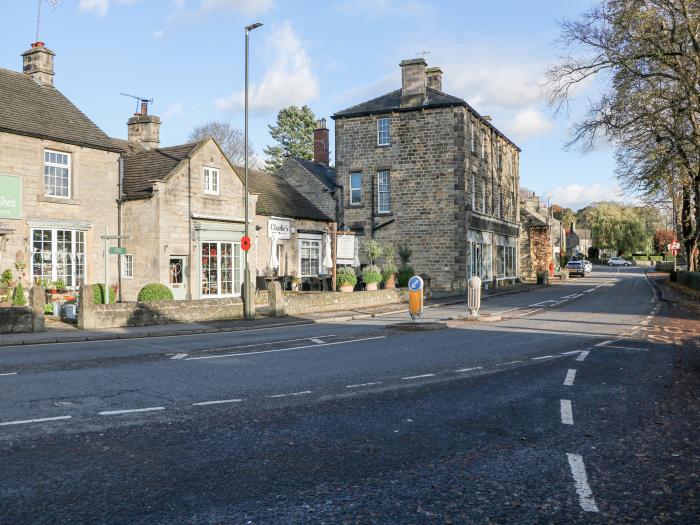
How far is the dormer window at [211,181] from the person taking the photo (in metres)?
26.6

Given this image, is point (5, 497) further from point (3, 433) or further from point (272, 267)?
point (272, 267)

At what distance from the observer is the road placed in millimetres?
4410

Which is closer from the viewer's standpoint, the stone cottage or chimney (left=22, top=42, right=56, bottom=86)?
the stone cottage

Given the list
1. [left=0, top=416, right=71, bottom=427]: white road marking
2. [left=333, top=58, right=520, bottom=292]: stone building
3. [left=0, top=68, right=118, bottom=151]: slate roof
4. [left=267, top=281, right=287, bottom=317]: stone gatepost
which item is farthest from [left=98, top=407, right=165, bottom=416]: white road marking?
[left=333, top=58, right=520, bottom=292]: stone building

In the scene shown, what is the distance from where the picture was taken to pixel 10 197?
817 inches

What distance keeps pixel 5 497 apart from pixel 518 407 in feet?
18.5

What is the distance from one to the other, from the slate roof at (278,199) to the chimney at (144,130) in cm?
449

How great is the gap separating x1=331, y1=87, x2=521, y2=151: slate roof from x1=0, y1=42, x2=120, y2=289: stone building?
53.7 ft

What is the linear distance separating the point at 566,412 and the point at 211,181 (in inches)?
873

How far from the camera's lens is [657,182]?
28422mm

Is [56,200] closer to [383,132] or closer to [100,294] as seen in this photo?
[100,294]

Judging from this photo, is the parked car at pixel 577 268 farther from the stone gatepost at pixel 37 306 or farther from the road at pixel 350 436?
the stone gatepost at pixel 37 306

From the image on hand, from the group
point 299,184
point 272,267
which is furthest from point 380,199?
point 272,267

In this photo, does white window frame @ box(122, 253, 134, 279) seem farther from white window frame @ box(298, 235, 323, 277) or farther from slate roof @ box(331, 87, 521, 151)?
slate roof @ box(331, 87, 521, 151)
